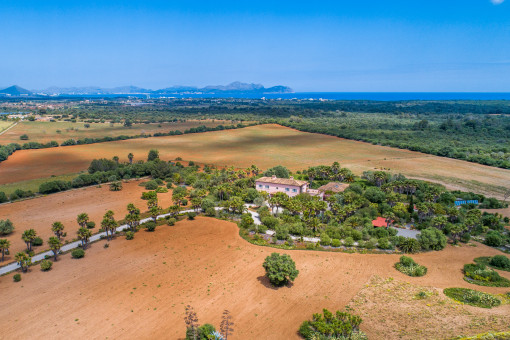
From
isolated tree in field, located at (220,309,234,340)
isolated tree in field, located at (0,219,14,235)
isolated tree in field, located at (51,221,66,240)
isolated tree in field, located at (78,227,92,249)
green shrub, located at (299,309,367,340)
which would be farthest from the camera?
isolated tree in field, located at (0,219,14,235)

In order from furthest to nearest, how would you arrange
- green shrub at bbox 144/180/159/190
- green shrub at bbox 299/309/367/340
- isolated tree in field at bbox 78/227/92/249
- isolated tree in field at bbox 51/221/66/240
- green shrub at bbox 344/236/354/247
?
green shrub at bbox 144/180/159/190 < green shrub at bbox 344/236/354/247 < isolated tree in field at bbox 51/221/66/240 < isolated tree in field at bbox 78/227/92/249 < green shrub at bbox 299/309/367/340

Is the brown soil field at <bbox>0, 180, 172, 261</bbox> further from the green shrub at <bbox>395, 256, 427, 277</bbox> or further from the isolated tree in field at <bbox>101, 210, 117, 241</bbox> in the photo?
the green shrub at <bbox>395, 256, 427, 277</bbox>

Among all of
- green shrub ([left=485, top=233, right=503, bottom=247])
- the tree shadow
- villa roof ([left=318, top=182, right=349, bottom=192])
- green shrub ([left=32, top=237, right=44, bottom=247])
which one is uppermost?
villa roof ([left=318, top=182, right=349, bottom=192])

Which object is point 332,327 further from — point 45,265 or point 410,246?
point 45,265

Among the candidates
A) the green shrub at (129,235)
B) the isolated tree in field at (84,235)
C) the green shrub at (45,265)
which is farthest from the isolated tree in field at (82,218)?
the green shrub at (45,265)

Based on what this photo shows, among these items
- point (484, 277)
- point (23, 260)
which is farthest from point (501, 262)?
point (23, 260)

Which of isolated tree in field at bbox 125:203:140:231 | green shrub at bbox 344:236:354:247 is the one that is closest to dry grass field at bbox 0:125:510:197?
green shrub at bbox 344:236:354:247

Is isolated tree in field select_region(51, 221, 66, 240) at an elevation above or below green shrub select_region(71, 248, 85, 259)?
above

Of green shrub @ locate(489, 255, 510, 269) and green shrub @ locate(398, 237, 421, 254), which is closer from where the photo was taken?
green shrub @ locate(489, 255, 510, 269)
